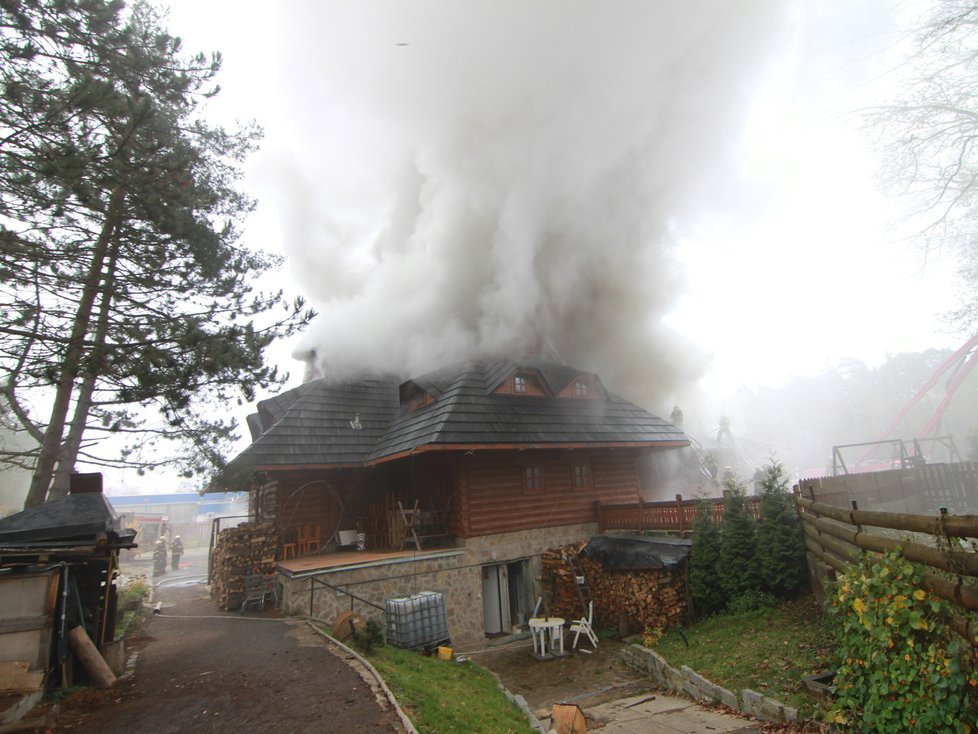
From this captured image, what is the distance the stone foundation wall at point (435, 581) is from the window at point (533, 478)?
1.15 meters

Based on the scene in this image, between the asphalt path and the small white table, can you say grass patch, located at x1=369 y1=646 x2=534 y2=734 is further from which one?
the small white table

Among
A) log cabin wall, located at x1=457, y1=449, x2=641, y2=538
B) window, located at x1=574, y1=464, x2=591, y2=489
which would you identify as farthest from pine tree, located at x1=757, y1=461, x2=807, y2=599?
window, located at x1=574, y1=464, x2=591, y2=489

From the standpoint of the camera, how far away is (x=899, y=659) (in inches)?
164

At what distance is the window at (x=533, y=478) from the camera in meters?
14.4

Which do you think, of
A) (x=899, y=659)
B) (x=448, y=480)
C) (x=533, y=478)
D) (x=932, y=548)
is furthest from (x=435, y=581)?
(x=932, y=548)

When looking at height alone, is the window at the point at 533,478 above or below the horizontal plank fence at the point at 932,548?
above

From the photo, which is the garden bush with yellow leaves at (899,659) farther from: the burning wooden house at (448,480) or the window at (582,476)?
the window at (582,476)

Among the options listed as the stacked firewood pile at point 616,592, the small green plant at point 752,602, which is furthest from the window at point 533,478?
the small green plant at point 752,602

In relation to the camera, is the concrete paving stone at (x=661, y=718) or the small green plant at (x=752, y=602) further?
the small green plant at (x=752, y=602)

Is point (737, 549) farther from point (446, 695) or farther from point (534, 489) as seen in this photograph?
point (446, 695)

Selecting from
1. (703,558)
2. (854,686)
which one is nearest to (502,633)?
(703,558)

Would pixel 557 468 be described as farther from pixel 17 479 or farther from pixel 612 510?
pixel 17 479

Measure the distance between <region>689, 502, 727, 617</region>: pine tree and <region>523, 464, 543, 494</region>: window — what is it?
15.8 feet

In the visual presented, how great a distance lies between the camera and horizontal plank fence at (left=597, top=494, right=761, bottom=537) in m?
11.0
